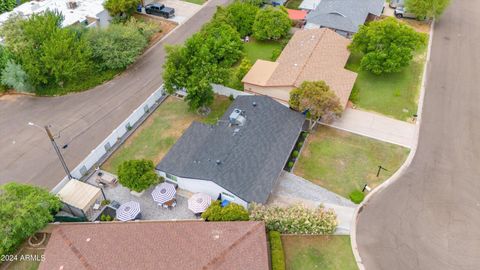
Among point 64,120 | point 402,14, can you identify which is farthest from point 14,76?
point 402,14

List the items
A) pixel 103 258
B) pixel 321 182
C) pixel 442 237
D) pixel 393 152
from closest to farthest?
1. pixel 103 258
2. pixel 442 237
3. pixel 321 182
4. pixel 393 152

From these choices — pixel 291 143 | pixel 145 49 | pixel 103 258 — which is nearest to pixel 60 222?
pixel 103 258

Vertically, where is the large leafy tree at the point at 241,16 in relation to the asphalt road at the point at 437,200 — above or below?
above

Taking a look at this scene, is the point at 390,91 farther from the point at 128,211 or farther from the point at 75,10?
the point at 75,10

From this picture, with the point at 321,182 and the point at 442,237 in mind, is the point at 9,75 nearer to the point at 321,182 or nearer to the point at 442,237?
the point at 321,182

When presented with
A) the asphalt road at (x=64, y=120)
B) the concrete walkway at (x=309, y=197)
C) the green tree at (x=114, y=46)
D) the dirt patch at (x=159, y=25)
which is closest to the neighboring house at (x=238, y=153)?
the concrete walkway at (x=309, y=197)

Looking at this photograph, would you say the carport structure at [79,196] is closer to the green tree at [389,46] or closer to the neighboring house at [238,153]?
the neighboring house at [238,153]
